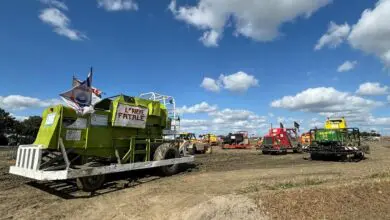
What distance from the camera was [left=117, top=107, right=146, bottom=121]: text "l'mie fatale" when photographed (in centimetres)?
1173

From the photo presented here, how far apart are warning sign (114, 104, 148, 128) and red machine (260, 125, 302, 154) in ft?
52.5

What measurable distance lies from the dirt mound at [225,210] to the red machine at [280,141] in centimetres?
1973

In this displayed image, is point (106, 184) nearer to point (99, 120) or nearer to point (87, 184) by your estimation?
point (87, 184)

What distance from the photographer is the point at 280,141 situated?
1048 inches

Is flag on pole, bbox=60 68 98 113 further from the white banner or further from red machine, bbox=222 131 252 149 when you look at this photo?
red machine, bbox=222 131 252 149

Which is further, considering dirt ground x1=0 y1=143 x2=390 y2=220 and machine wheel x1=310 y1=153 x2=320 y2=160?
machine wheel x1=310 y1=153 x2=320 y2=160

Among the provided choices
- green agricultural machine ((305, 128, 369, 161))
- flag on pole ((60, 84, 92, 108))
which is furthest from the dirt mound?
green agricultural machine ((305, 128, 369, 161))

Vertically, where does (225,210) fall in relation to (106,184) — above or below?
below

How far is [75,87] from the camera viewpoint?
9.73 m

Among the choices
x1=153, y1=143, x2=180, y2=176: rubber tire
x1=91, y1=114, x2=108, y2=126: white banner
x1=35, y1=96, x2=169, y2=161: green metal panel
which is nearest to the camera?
x1=35, y1=96, x2=169, y2=161: green metal panel

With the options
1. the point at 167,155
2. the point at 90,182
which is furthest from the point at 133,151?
the point at 90,182

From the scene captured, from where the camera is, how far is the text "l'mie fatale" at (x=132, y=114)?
38.5 ft

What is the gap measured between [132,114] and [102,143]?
1.59m

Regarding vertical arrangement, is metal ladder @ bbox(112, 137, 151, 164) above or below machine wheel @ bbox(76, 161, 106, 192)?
above
